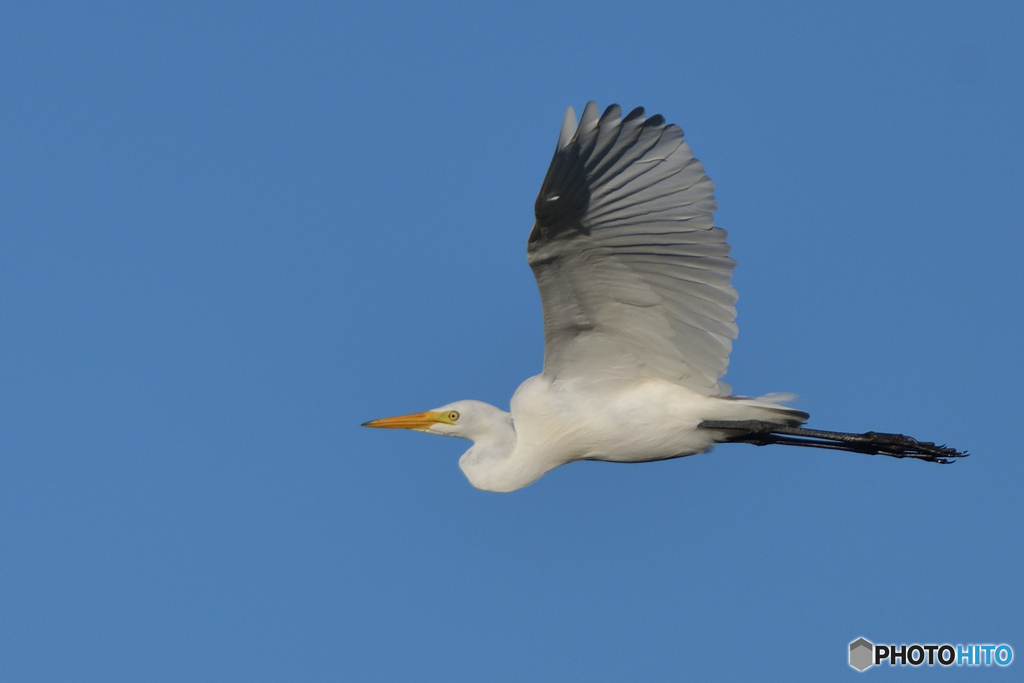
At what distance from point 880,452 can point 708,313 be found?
6.48ft

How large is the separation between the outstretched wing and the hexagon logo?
327 cm

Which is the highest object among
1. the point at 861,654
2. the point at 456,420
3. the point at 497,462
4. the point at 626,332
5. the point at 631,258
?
the point at 631,258

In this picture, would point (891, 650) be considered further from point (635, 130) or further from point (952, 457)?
point (635, 130)

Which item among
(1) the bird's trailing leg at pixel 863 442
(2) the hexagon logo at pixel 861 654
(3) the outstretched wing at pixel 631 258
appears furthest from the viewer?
(2) the hexagon logo at pixel 861 654

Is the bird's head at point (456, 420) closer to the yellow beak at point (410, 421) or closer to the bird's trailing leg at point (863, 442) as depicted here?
the yellow beak at point (410, 421)

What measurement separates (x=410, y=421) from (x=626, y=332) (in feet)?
7.52

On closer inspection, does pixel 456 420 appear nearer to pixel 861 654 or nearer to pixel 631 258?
pixel 631 258

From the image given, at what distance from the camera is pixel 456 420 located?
8.08m

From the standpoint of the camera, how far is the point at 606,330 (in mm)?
6812

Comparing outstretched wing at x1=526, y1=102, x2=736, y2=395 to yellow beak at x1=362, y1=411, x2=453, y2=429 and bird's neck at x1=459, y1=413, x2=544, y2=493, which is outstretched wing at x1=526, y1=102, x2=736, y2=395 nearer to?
bird's neck at x1=459, y1=413, x2=544, y2=493

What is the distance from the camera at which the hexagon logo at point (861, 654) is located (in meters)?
8.77

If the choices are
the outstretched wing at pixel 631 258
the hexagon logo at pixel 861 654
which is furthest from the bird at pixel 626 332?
the hexagon logo at pixel 861 654

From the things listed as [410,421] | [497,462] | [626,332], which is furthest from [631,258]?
[410,421]

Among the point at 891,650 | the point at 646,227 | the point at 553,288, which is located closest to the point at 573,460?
the point at 553,288
